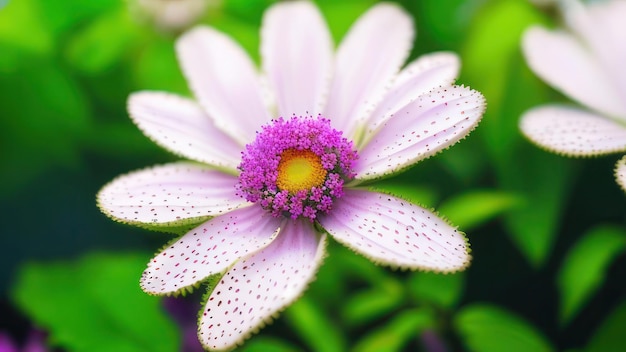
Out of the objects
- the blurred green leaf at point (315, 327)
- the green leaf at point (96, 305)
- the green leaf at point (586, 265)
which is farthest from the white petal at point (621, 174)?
the green leaf at point (96, 305)

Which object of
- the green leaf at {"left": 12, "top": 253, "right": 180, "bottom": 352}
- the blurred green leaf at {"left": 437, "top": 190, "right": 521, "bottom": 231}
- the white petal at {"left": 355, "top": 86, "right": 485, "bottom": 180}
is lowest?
the green leaf at {"left": 12, "top": 253, "right": 180, "bottom": 352}

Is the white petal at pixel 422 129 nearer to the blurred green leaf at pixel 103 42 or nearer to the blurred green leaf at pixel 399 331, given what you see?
the blurred green leaf at pixel 399 331

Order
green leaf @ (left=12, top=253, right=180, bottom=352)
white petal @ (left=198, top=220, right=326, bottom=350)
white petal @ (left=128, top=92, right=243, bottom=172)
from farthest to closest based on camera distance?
green leaf @ (left=12, top=253, right=180, bottom=352), white petal @ (left=128, top=92, right=243, bottom=172), white petal @ (left=198, top=220, right=326, bottom=350)

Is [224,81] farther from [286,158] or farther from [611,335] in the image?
[611,335]

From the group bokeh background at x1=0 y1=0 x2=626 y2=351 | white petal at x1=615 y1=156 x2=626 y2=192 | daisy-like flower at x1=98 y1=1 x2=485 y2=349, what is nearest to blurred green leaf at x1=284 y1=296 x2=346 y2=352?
bokeh background at x1=0 y1=0 x2=626 y2=351

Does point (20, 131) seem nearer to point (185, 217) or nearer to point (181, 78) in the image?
point (181, 78)

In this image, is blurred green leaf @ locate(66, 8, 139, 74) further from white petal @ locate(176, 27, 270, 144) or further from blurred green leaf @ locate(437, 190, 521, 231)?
blurred green leaf @ locate(437, 190, 521, 231)
